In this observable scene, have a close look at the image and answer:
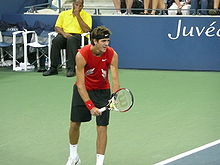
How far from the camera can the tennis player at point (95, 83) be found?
612 cm

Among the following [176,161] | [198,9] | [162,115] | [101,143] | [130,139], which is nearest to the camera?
[101,143]

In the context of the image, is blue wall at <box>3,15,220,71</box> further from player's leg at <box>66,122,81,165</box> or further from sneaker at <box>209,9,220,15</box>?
player's leg at <box>66,122,81,165</box>

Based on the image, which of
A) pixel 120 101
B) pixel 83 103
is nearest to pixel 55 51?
pixel 83 103

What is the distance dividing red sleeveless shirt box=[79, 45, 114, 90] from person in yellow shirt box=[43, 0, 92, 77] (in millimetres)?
5919

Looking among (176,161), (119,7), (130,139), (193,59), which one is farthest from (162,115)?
(119,7)

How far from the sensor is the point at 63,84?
11578mm

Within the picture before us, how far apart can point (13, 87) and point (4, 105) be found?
5.15ft

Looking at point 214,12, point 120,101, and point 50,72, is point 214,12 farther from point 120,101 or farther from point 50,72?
point 120,101

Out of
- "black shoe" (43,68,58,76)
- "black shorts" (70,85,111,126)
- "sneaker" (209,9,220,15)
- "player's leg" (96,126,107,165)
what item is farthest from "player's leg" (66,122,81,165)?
"sneaker" (209,9,220,15)

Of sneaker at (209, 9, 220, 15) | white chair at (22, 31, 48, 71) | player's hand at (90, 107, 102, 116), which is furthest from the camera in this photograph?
white chair at (22, 31, 48, 71)

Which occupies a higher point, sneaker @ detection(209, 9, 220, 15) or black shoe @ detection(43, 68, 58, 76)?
sneaker @ detection(209, 9, 220, 15)

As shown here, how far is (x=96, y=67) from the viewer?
6.29 metres

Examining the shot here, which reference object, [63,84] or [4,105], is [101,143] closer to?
[4,105]

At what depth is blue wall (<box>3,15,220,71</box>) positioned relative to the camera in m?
12.9
